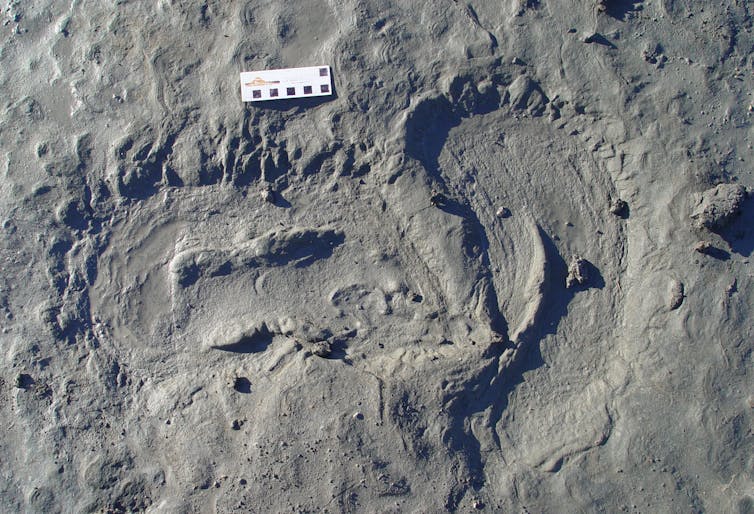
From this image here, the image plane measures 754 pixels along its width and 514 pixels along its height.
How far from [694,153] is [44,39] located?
7.17 metres

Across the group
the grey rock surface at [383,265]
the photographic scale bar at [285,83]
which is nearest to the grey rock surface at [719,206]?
the grey rock surface at [383,265]

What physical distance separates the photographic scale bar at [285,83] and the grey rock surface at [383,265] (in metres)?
0.12

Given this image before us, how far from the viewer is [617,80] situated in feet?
18.3

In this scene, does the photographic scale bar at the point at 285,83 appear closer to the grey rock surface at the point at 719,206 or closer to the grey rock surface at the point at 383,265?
the grey rock surface at the point at 383,265

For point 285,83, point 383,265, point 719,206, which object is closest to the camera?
point 719,206

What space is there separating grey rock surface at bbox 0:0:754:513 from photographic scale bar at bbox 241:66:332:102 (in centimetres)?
12

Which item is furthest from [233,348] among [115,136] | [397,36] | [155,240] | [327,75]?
[397,36]

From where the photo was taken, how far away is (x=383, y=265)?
18.2ft

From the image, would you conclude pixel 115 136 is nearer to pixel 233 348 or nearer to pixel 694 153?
pixel 233 348

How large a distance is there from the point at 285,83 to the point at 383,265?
221 cm

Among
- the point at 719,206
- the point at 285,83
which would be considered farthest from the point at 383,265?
the point at 719,206

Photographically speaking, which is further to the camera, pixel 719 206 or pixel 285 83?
pixel 285 83

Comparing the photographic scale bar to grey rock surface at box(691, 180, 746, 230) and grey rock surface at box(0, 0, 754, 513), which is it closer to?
grey rock surface at box(0, 0, 754, 513)

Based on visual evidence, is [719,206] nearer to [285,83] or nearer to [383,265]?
[383,265]
